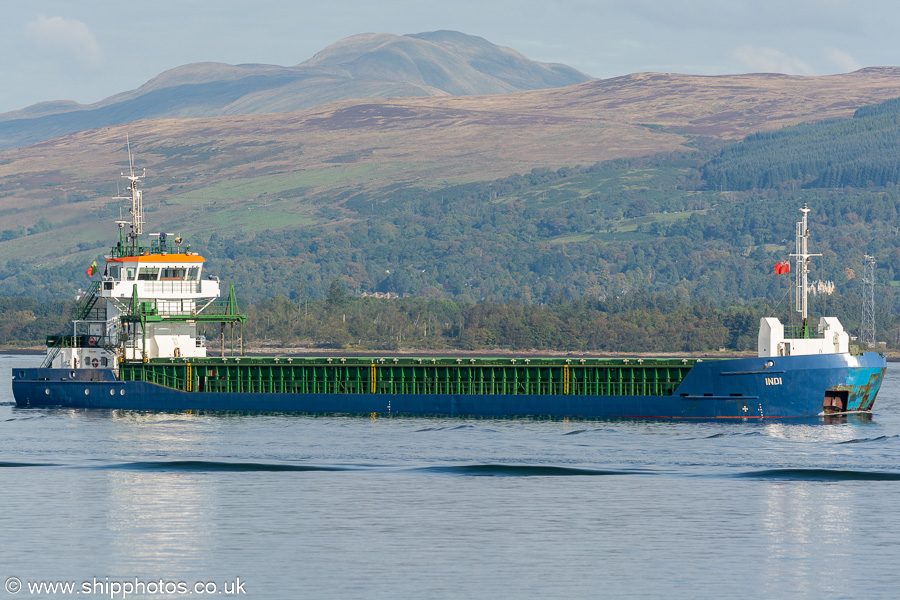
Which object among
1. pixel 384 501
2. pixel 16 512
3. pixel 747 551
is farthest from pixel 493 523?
pixel 16 512

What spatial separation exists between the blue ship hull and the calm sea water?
161 centimetres

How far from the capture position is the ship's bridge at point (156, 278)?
84.7 m

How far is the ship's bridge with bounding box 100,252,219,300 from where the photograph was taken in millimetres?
84688

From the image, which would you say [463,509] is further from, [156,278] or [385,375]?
[156,278]

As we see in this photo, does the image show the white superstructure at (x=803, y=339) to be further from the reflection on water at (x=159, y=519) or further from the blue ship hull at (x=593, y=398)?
the reflection on water at (x=159, y=519)

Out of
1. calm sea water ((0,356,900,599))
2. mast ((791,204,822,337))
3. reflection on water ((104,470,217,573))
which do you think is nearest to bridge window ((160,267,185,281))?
calm sea water ((0,356,900,599))

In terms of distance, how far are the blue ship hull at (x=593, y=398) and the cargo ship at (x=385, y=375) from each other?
6 cm

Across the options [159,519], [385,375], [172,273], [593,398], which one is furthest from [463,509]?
[172,273]

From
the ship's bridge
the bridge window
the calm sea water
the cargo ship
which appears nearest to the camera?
the calm sea water

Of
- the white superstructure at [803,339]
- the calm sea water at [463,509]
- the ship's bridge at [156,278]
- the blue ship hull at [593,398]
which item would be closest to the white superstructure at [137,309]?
the ship's bridge at [156,278]

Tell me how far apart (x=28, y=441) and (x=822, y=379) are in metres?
41.5

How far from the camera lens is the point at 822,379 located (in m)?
70.4

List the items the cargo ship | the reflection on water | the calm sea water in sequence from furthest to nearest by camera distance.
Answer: the cargo ship < the reflection on water < the calm sea water

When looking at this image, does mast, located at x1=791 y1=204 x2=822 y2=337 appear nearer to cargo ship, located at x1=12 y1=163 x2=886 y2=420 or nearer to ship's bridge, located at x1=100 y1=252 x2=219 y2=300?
cargo ship, located at x1=12 y1=163 x2=886 y2=420
